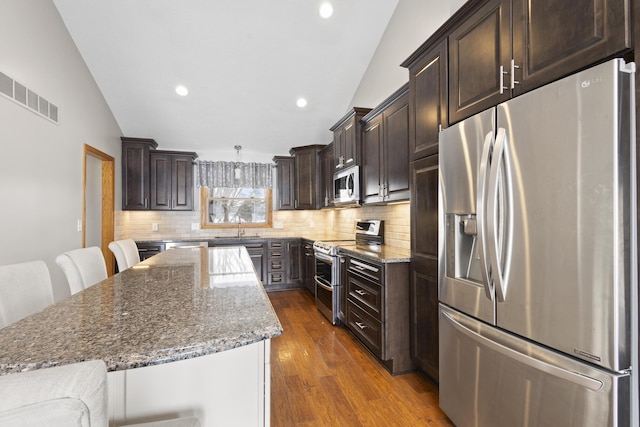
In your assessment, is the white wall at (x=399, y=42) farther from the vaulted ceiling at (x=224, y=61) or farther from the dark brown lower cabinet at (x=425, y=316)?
the dark brown lower cabinet at (x=425, y=316)

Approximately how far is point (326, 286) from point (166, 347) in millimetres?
2933

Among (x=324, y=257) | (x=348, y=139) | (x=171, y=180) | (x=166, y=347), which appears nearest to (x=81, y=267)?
(x=166, y=347)

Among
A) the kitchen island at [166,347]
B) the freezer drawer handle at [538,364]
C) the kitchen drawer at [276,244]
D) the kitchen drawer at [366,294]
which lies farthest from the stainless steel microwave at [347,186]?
the kitchen island at [166,347]

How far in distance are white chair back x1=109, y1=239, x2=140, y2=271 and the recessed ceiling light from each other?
3.21 m

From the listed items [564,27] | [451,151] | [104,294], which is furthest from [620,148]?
[104,294]

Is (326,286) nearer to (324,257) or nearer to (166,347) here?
(324,257)

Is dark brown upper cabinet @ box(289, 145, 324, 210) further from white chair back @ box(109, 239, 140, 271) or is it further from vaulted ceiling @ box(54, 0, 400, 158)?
white chair back @ box(109, 239, 140, 271)

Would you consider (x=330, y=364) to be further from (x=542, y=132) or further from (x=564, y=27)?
(x=564, y=27)

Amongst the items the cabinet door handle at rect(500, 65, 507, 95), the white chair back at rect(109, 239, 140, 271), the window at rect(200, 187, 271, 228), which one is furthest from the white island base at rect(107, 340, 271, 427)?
the window at rect(200, 187, 271, 228)

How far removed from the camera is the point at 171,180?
16.3 feet

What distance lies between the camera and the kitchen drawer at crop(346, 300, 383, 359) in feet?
8.14

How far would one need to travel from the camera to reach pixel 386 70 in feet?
12.0

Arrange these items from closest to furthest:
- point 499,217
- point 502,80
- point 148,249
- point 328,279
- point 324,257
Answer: point 499,217, point 502,80, point 328,279, point 324,257, point 148,249

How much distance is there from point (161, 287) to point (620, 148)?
181 centimetres
